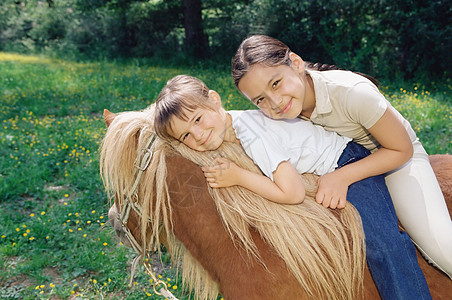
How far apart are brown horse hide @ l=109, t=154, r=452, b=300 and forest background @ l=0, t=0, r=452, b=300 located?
344 millimetres

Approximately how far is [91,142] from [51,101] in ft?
9.77

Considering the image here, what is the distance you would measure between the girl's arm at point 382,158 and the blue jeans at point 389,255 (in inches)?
5.3

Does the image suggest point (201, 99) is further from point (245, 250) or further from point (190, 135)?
point (245, 250)

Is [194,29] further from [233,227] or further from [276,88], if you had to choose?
[233,227]

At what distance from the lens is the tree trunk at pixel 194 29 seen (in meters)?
12.8

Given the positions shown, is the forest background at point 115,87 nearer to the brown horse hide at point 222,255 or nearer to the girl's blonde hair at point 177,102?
the brown horse hide at point 222,255

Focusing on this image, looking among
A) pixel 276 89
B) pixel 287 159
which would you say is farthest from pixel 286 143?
pixel 276 89

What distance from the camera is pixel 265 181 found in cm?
166

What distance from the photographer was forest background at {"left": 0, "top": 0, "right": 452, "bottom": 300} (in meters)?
3.20


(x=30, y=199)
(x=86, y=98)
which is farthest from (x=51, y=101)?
(x=30, y=199)

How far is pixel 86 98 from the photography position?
7.86m

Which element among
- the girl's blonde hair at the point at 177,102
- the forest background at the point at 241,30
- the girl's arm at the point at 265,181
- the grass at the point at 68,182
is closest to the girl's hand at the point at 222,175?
the girl's arm at the point at 265,181

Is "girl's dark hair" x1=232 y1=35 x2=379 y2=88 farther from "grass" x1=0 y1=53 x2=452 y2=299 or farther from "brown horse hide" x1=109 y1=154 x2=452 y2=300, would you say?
"grass" x1=0 y1=53 x2=452 y2=299

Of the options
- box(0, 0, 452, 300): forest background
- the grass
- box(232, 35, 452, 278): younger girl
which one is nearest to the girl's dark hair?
box(232, 35, 452, 278): younger girl
